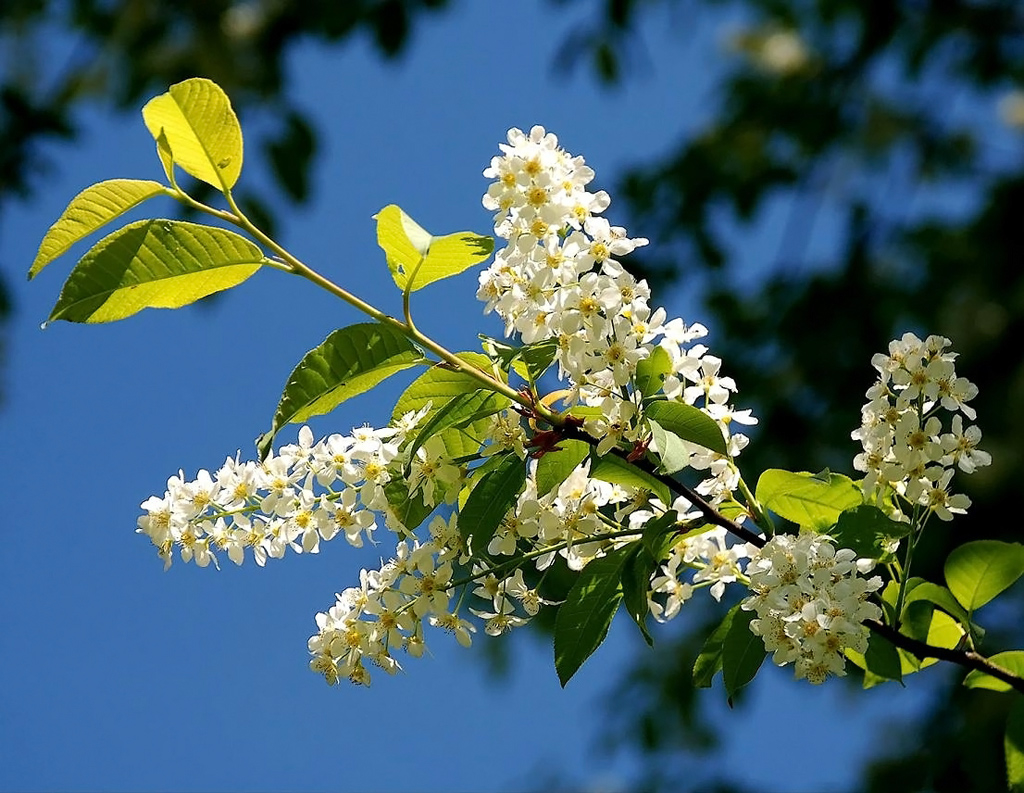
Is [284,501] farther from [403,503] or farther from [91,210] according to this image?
[91,210]

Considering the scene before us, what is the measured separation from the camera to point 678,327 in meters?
1.02

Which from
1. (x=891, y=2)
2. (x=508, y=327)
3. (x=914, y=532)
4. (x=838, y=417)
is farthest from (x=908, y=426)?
(x=891, y=2)

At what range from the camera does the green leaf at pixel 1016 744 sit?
43.9 inches

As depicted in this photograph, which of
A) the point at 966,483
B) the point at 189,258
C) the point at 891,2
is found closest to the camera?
the point at 189,258

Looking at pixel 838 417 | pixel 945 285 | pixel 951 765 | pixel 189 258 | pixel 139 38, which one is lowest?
pixel 951 765

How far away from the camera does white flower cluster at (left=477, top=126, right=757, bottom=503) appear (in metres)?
0.95

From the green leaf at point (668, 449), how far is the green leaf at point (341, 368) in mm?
207

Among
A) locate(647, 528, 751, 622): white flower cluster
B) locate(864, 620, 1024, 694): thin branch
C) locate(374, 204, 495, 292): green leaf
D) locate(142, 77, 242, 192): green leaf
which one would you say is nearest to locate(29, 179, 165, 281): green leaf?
locate(142, 77, 242, 192): green leaf

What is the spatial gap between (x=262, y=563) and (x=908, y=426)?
1.99 ft

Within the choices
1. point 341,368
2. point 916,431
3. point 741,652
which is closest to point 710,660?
point 741,652

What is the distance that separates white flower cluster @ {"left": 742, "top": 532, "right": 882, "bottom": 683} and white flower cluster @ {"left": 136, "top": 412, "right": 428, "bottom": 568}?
0.29m

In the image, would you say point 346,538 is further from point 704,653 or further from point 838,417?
point 838,417

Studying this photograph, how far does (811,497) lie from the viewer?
42.3 inches

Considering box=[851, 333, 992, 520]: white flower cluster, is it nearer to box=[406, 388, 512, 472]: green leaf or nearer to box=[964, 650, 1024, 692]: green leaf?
box=[964, 650, 1024, 692]: green leaf
